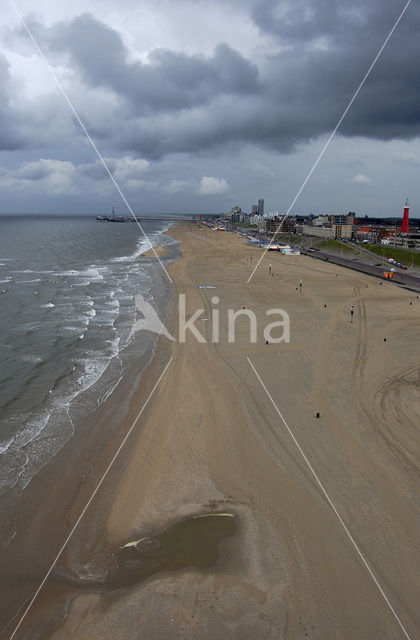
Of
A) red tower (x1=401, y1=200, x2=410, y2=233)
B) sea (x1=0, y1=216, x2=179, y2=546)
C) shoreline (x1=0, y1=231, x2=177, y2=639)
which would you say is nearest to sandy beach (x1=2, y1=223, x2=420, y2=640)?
shoreline (x1=0, y1=231, x2=177, y2=639)

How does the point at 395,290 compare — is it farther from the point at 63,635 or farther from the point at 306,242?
the point at 306,242

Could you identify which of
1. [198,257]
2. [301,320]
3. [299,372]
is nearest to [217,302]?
[301,320]

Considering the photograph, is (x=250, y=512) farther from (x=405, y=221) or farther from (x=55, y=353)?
(x=405, y=221)

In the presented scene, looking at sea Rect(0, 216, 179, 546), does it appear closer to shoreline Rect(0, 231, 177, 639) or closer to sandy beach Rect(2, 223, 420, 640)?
shoreline Rect(0, 231, 177, 639)

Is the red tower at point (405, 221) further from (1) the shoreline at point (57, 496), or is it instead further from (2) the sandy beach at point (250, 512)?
(1) the shoreline at point (57, 496)

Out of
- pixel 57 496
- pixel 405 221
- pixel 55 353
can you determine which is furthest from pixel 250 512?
pixel 405 221

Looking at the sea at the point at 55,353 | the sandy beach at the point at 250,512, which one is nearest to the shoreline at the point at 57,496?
the sandy beach at the point at 250,512
